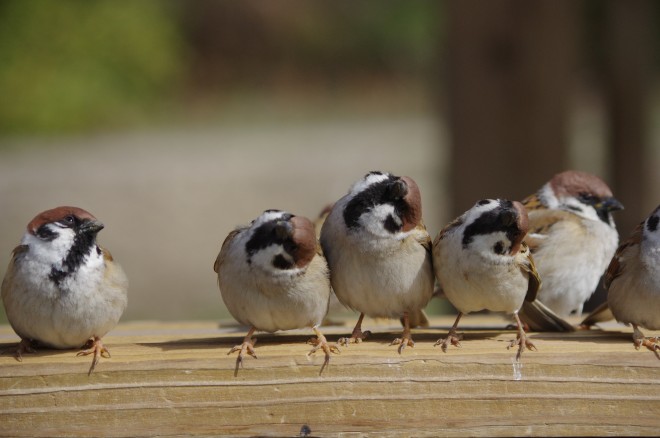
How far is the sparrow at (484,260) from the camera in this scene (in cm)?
311

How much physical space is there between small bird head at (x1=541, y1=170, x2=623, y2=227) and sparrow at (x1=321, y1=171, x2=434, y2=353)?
167 centimetres

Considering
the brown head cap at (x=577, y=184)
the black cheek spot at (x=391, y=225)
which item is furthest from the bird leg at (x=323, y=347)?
the brown head cap at (x=577, y=184)

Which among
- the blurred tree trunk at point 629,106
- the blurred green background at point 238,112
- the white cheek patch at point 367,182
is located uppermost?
the white cheek patch at point 367,182

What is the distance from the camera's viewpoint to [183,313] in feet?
33.4

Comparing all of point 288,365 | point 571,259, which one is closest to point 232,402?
point 288,365

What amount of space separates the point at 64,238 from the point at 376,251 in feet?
3.13

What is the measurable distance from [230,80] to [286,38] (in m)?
1.68

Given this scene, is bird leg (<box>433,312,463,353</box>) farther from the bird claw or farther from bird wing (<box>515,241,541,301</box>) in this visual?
bird wing (<box>515,241,541,301</box>)

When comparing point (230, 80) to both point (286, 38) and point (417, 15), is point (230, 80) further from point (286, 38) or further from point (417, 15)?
point (417, 15)

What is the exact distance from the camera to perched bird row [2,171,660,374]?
9.95 ft

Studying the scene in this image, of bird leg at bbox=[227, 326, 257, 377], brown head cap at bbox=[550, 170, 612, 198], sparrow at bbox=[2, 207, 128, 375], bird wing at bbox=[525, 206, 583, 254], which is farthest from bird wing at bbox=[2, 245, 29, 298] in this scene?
brown head cap at bbox=[550, 170, 612, 198]

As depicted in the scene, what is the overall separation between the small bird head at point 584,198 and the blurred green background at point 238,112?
752mm

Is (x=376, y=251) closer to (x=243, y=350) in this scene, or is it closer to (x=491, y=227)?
(x=491, y=227)

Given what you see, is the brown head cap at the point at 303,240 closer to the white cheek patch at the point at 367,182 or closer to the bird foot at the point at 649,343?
the white cheek patch at the point at 367,182
